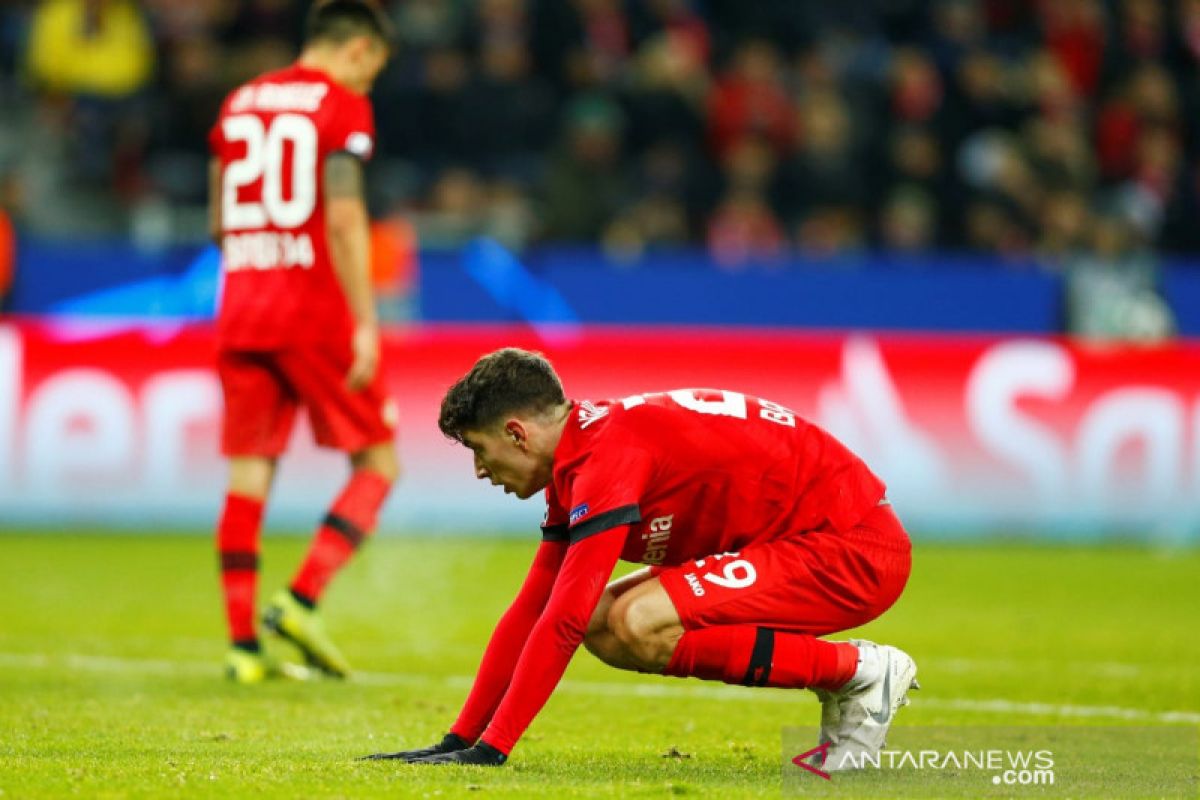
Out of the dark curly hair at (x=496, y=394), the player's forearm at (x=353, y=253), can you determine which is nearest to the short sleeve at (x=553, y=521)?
the dark curly hair at (x=496, y=394)

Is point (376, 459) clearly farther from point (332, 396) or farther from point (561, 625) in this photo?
point (561, 625)

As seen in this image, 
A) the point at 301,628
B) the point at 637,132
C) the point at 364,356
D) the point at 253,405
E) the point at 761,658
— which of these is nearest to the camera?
the point at 761,658

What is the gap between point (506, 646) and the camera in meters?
5.30

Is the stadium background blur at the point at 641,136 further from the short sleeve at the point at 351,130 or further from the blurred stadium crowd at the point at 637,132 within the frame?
the short sleeve at the point at 351,130

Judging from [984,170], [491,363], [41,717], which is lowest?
[41,717]

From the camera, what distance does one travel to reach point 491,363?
5.13m

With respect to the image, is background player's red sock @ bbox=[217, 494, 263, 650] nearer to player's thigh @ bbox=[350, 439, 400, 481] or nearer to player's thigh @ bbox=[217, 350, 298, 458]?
player's thigh @ bbox=[217, 350, 298, 458]

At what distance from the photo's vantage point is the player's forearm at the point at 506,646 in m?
5.29

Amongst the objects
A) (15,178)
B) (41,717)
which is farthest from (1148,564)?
(15,178)

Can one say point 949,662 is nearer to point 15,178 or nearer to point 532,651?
point 532,651

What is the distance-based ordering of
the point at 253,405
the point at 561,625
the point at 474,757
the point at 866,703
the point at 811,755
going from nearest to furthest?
the point at 561,625
the point at 474,757
the point at 866,703
the point at 811,755
the point at 253,405

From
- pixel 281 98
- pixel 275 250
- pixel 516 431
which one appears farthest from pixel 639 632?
pixel 281 98

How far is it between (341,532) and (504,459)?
2467mm

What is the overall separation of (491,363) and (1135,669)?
396 cm
